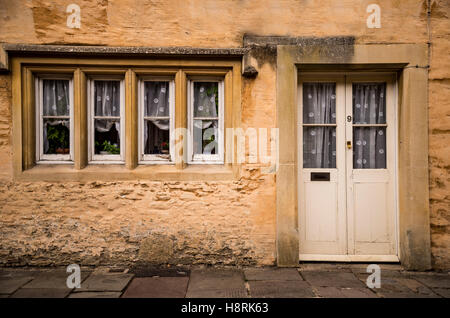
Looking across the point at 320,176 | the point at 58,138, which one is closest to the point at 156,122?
the point at 58,138

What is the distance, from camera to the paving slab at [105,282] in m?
3.72

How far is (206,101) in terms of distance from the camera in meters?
4.79

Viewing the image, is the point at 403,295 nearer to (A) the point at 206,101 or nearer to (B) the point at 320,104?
(B) the point at 320,104

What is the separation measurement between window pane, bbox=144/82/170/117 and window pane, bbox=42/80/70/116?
1.12m

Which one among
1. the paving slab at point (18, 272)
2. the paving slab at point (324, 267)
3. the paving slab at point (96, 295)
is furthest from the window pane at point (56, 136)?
the paving slab at point (324, 267)

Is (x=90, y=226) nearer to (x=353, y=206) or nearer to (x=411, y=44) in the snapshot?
(x=353, y=206)

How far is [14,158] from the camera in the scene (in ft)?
14.7

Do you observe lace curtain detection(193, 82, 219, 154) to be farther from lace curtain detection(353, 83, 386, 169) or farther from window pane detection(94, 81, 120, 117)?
lace curtain detection(353, 83, 386, 169)

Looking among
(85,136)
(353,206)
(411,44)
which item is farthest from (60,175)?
(411,44)

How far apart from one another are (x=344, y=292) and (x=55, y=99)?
14.9 ft

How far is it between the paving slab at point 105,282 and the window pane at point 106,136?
5.50ft

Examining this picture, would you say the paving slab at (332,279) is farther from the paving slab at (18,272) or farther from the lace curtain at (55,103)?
the lace curtain at (55,103)

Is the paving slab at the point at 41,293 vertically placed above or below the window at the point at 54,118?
below

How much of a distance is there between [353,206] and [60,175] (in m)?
4.12
